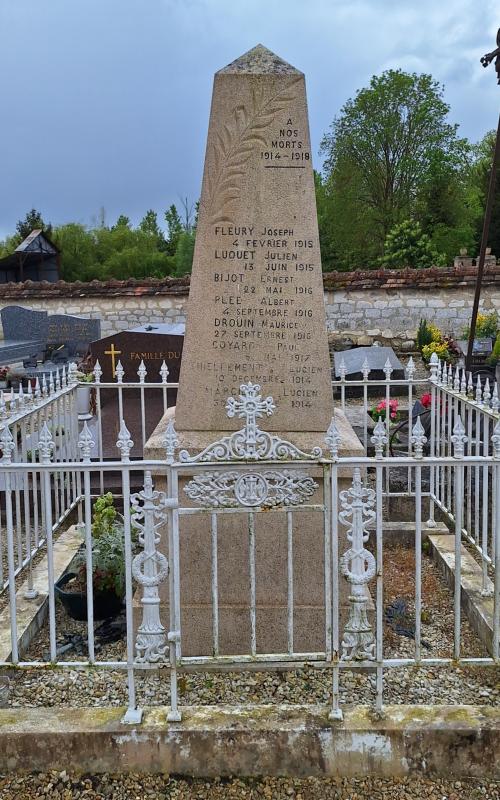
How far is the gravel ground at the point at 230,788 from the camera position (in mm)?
2652

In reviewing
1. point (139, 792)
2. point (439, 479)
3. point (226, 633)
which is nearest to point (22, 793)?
point (139, 792)

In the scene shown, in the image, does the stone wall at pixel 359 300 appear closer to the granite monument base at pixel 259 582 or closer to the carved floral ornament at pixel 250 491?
the granite monument base at pixel 259 582

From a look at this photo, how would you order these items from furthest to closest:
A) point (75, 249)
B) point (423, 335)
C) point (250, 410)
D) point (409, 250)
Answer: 1. point (75, 249)
2. point (409, 250)
3. point (423, 335)
4. point (250, 410)

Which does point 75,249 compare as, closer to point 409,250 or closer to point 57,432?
Answer: point 409,250

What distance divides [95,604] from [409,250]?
22.4 metres

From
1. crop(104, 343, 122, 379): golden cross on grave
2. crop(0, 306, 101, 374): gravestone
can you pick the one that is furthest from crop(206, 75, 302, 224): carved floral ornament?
crop(0, 306, 101, 374): gravestone

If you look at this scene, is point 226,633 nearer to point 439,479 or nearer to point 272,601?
point 272,601

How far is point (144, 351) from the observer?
936cm

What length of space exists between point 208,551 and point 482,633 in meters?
1.60

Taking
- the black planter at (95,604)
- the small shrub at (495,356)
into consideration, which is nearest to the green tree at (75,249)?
the small shrub at (495,356)

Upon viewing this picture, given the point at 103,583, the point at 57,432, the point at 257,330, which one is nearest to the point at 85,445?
the point at 257,330

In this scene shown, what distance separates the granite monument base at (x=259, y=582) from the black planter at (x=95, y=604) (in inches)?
25.8

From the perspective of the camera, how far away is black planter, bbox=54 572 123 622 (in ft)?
13.7

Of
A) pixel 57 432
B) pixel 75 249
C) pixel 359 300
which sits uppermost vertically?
pixel 75 249
